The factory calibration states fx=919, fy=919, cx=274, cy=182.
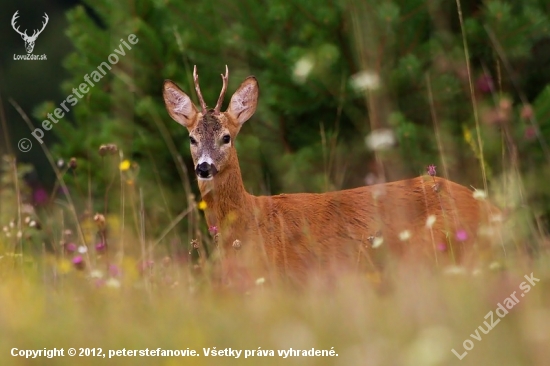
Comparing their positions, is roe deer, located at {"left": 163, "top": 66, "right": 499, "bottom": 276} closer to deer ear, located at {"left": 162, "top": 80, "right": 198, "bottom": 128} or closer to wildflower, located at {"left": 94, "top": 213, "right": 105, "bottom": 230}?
deer ear, located at {"left": 162, "top": 80, "right": 198, "bottom": 128}

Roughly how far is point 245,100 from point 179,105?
1.36 feet

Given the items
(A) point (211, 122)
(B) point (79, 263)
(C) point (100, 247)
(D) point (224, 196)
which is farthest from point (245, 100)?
(B) point (79, 263)

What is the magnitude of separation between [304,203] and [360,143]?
2.80 metres

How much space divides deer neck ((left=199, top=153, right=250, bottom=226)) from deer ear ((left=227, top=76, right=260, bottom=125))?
0.48 meters

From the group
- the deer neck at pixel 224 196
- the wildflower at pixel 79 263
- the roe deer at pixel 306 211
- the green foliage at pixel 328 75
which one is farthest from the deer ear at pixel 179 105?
the wildflower at pixel 79 263

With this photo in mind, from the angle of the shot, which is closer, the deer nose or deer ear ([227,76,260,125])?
the deer nose

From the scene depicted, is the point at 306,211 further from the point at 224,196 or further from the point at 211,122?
the point at 211,122

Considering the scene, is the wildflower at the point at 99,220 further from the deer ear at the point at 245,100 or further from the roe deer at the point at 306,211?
the deer ear at the point at 245,100

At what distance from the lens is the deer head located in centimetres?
520

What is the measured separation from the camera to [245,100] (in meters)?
5.69

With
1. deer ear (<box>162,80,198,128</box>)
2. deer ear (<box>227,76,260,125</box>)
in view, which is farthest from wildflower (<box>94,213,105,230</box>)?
deer ear (<box>227,76,260,125</box>)

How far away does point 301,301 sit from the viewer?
2941 mm

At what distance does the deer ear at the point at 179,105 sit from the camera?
5.65 metres

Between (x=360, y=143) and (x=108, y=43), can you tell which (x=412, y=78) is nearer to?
(x=360, y=143)
